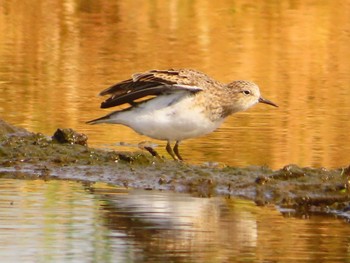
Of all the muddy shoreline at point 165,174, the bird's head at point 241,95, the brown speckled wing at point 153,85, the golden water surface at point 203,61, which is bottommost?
the golden water surface at point 203,61

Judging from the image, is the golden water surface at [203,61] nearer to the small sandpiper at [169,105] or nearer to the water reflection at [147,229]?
the small sandpiper at [169,105]

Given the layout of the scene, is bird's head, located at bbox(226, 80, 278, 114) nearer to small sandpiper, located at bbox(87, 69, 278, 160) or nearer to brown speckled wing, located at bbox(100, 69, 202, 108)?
small sandpiper, located at bbox(87, 69, 278, 160)

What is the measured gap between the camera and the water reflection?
7.38 m

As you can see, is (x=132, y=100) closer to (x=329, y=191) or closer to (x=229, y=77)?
(x=329, y=191)

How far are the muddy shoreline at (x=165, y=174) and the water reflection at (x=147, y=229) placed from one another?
0.25m

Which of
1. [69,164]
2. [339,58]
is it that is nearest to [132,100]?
[69,164]

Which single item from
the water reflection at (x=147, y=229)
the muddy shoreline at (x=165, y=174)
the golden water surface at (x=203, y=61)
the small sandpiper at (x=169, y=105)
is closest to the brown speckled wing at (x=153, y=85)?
the small sandpiper at (x=169, y=105)

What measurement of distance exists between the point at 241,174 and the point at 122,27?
10632mm

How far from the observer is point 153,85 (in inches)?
403

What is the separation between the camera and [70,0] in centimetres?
2331

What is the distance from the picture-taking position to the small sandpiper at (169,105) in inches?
401

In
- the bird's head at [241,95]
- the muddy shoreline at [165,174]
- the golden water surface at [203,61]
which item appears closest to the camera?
the muddy shoreline at [165,174]

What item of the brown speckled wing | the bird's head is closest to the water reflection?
the brown speckled wing

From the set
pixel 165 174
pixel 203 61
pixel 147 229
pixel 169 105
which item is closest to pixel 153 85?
pixel 169 105
